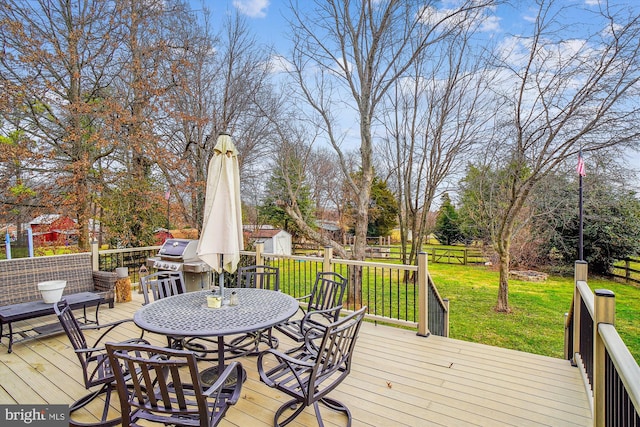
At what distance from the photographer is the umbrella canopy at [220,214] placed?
2861mm

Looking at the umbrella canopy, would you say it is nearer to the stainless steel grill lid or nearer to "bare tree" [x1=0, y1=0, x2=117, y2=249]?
the stainless steel grill lid

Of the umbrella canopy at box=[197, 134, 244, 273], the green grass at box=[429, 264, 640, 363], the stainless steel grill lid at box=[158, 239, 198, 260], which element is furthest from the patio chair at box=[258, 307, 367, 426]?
the green grass at box=[429, 264, 640, 363]

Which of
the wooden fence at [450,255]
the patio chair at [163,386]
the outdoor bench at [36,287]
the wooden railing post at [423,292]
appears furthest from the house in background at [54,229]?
the wooden fence at [450,255]

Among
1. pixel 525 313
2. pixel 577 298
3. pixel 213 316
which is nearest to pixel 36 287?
pixel 213 316

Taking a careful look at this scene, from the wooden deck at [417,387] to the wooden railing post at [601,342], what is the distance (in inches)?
26.5

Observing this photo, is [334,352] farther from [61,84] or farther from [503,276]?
[61,84]

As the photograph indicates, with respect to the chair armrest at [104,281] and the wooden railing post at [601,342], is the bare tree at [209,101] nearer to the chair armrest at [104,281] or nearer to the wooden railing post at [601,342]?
the chair armrest at [104,281]

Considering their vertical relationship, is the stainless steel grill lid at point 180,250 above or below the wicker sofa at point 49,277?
above

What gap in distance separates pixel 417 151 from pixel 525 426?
294 inches

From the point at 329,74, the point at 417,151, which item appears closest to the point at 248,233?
the point at 329,74

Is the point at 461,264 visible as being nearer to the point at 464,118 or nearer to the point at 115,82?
the point at 464,118

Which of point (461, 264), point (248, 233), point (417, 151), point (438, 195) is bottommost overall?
point (461, 264)

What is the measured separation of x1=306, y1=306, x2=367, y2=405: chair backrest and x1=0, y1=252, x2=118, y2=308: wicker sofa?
4.48 metres

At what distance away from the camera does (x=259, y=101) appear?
8461 millimetres
